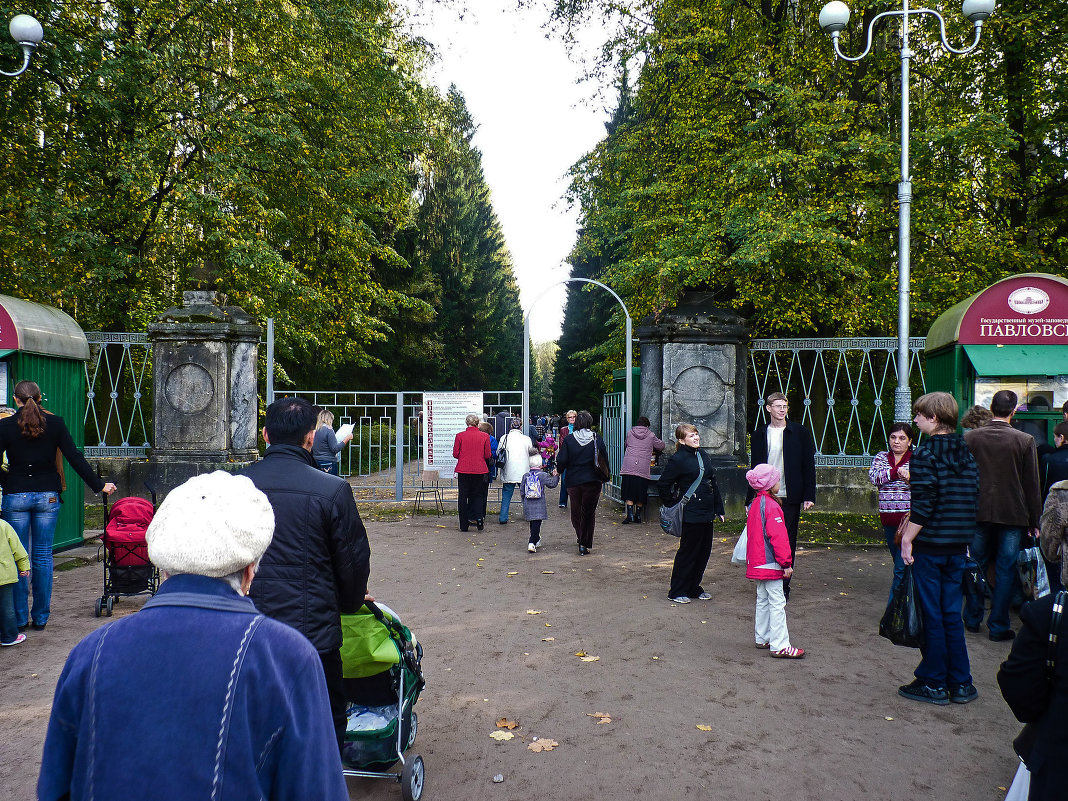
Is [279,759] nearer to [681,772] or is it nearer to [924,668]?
[681,772]

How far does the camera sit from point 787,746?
14.2 ft

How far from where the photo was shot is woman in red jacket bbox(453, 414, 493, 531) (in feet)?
39.4

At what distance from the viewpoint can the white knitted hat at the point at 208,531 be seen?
169 cm

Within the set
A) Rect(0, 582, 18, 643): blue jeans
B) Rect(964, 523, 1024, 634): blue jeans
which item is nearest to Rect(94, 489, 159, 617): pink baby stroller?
Rect(0, 582, 18, 643): blue jeans

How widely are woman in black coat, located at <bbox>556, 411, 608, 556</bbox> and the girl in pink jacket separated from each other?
4021 millimetres

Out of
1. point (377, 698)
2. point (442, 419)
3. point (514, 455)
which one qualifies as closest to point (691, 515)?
point (377, 698)

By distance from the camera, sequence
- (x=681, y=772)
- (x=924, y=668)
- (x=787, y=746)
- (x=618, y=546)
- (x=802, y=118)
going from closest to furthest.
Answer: (x=681, y=772) < (x=787, y=746) < (x=924, y=668) < (x=618, y=546) < (x=802, y=118)

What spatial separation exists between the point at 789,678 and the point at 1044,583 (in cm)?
205

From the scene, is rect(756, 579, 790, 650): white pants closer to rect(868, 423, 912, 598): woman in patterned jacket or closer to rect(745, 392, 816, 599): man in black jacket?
rect(868, 423, 912, 598): woman in patterned jacket

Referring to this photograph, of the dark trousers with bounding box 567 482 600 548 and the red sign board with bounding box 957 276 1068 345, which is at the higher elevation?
the red sign board with bounding box 957 276 1068 345

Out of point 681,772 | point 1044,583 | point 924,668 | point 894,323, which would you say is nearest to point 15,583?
point 681,772

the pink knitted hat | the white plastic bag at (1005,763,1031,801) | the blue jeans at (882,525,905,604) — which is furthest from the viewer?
the pink knitted hat

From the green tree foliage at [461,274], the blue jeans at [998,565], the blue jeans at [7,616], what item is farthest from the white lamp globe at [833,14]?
the green tree foliage at [461,274]

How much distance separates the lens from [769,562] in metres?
6.08
